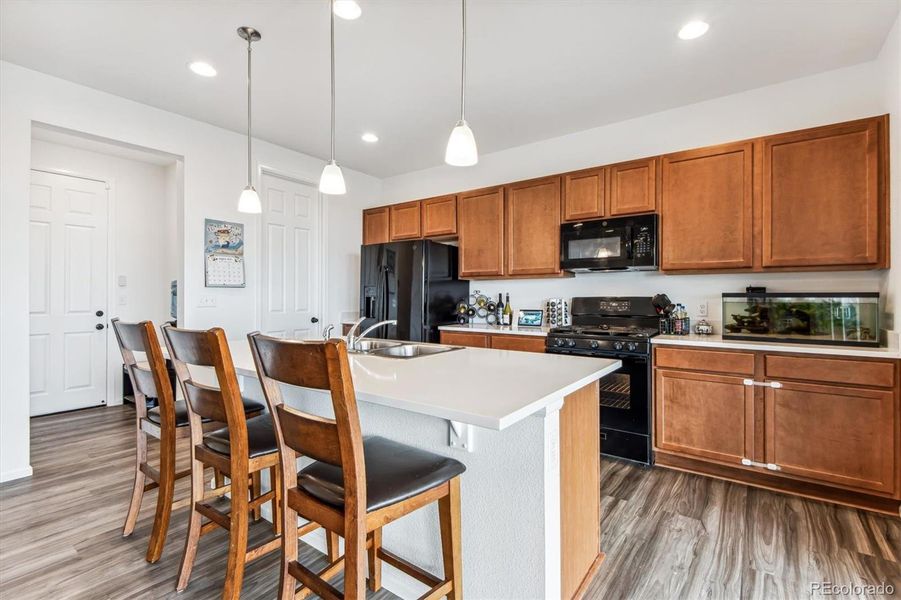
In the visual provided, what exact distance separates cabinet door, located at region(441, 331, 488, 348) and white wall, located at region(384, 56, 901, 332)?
715mm

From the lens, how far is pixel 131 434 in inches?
141

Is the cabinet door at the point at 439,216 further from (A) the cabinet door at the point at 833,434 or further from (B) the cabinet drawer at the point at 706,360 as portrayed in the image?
(A) the cabinet door at the point at 833,434

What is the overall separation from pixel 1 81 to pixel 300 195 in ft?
7.21

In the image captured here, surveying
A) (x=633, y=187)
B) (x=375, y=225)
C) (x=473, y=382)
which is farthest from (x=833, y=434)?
(x=375, y=225)

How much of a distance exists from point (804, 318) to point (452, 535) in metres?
2.56

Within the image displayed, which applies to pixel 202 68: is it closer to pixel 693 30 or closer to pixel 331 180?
pixel 331 180

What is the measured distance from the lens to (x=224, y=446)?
1.59 m

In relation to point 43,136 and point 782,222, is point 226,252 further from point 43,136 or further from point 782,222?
point 782,222

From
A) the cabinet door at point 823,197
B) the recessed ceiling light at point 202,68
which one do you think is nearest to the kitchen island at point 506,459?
the cabinet door at point 823,197

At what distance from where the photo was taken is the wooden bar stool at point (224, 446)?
4.58ft

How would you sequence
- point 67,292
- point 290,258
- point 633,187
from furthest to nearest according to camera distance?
point 290,258, point 67,292, point 633,187

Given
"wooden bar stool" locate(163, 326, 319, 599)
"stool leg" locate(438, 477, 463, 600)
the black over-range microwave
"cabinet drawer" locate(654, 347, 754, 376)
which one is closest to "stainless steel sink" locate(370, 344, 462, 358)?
"wooden bar stool" locate(163, 326, 319, 599)

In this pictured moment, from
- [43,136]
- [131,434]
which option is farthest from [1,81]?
[131,434]

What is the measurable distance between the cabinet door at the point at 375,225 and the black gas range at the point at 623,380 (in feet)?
7.91
